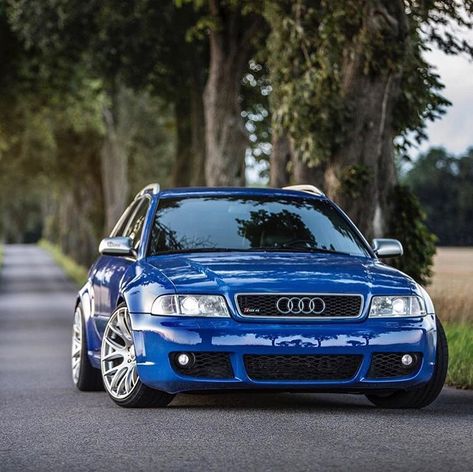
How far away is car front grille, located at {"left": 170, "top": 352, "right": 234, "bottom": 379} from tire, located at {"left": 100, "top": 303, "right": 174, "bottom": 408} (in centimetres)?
40

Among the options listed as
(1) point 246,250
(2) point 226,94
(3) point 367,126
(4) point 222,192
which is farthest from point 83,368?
(2) point 226,94

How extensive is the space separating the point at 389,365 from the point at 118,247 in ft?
7.45

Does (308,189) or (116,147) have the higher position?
(116,147)

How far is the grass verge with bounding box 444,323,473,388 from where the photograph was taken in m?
11.6

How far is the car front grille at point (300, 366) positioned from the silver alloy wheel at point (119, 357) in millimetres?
867

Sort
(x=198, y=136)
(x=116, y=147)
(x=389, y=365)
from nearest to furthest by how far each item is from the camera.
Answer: (x=389, y=365) < (x=198, y=136) < (x=116, y=147)

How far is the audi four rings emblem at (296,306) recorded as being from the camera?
8.83 meters

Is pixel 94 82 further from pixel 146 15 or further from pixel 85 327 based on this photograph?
pixel 85 327

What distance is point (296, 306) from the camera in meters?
8.84

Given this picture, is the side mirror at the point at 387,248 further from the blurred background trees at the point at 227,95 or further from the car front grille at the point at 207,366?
the blurred background trees at the point at 227,95

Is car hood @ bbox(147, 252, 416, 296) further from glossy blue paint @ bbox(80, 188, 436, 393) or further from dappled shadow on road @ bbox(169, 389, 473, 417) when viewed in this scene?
dappled shadow on road @ bbox(169, 389, 473, 417)

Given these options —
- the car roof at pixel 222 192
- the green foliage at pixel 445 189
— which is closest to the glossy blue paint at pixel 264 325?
the car roof at pixel 222 192

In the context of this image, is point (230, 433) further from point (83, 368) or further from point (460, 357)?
point (460, 357)

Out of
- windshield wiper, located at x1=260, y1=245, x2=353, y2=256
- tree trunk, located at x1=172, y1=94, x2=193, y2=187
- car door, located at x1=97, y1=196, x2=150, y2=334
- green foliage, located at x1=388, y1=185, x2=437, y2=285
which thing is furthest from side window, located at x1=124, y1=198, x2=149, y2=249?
tree trunk, located at x1=172, y1=94, x2=193, y2=187
